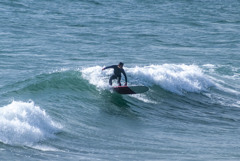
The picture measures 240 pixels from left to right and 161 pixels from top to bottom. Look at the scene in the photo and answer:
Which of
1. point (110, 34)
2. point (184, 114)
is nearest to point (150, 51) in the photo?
point (110, 34)

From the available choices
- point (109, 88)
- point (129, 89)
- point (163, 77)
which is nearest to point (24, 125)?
point (129, 89)

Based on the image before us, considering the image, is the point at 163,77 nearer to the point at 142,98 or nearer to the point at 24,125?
the point at 142,98

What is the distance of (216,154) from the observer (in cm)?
1462

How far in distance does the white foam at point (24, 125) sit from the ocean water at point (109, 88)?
1.3 inches

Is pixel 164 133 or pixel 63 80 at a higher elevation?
pixel 63 80

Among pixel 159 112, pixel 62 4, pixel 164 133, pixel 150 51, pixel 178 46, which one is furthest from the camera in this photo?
pixel 62 4

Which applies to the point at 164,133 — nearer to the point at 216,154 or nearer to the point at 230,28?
the point at 216,154

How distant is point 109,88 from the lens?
854 inches

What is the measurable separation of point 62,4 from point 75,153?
3726cm

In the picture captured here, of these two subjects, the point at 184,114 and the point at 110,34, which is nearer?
the point at 184,114

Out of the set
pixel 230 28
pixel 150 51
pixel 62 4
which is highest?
pixel 62 4

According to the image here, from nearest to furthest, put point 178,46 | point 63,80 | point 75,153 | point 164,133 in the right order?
point 75,153 < point 164,133 < point 63,80 < point 178,46

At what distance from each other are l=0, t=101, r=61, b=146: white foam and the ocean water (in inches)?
1.3

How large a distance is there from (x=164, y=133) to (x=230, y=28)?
28825 mm
